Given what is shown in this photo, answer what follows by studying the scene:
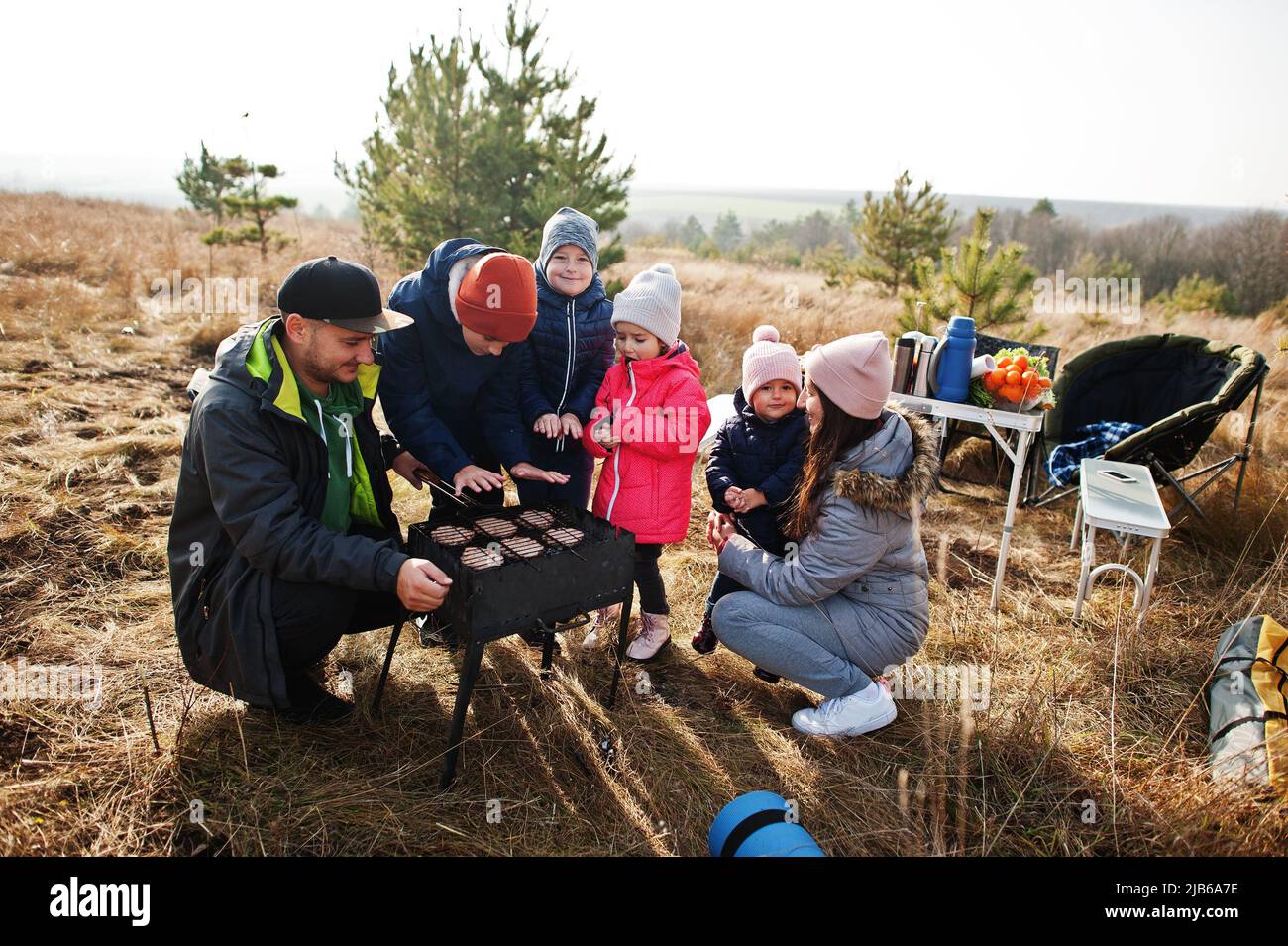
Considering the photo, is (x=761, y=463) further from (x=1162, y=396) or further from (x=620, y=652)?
(x=1162, y=396)

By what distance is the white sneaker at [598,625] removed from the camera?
141 inches

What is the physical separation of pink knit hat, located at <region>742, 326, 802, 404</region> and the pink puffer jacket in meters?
0.23

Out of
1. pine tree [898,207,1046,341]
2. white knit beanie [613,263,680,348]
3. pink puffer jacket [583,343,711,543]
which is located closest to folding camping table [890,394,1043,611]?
pink puffer jacket [583,343,711,543]

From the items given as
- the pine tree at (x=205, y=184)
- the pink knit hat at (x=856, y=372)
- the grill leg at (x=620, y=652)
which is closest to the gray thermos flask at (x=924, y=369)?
the pink knit hat at (x=856, y=372)

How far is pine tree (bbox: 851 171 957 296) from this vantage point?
13.8m

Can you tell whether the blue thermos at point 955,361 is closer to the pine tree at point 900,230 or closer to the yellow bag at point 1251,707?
the yellow bag at point 1251,707

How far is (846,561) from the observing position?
2.79 metres

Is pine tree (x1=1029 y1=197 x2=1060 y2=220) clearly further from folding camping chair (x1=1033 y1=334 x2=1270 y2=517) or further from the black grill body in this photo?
the black grill body

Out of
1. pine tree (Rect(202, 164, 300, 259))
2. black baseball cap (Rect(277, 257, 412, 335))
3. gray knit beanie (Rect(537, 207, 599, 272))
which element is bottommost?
black baseball cap (Rect(277, 257, 412, 335))

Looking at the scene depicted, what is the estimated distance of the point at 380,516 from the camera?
3.06m

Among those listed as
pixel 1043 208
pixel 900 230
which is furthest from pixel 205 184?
pixel 1043 208
